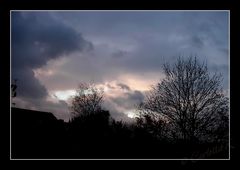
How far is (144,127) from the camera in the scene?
1146 cm

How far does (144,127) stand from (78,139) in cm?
264

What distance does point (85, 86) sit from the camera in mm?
11203

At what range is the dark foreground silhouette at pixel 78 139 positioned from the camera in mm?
8398

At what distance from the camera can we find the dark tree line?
8586mm

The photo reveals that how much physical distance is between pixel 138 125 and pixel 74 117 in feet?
7.15

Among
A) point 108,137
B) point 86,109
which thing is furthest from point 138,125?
point 86,109

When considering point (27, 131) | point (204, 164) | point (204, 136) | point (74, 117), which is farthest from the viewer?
point (204, 136)

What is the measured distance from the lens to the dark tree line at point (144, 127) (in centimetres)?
859

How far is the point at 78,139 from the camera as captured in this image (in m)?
9.75
